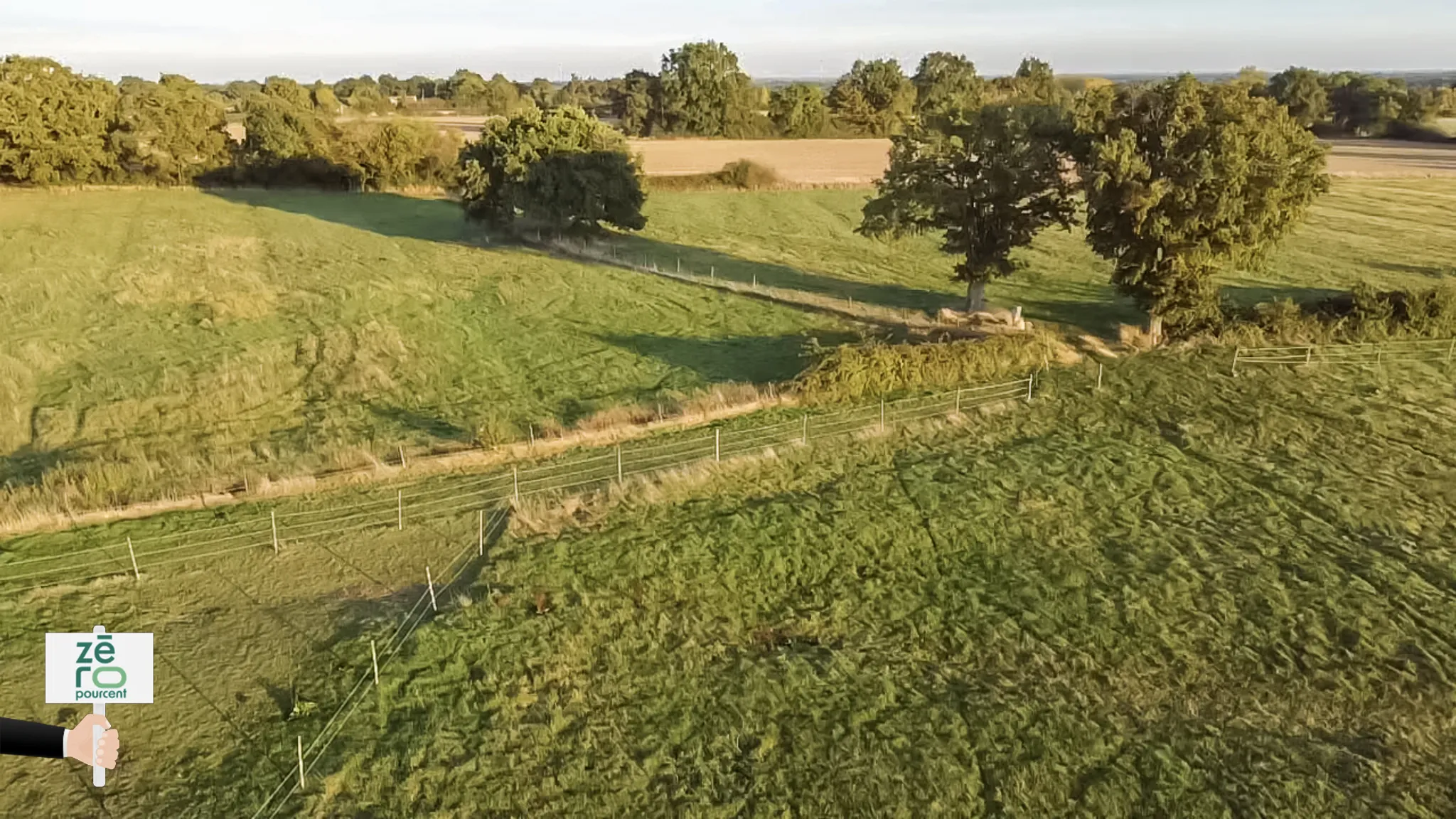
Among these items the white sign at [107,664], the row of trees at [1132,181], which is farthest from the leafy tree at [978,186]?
the white sign at [107,664]

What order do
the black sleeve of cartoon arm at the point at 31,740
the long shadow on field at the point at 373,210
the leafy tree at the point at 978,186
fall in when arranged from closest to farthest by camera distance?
the black sleeve of cartoon arm at the point at 31,740 → the leafy tree at the point at 978,186 → the long shadow on field at the point at 373,210

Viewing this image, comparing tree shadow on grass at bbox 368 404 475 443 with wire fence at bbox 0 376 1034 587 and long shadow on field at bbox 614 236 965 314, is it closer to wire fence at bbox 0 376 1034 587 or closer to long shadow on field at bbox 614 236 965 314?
wire fence at bbox 0 376 1034 587

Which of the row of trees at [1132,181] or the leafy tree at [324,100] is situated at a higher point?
the leafy tree at [324,100]

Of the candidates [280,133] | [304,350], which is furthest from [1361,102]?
[304,350]

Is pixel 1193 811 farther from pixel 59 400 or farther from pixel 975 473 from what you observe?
pixel 59 400

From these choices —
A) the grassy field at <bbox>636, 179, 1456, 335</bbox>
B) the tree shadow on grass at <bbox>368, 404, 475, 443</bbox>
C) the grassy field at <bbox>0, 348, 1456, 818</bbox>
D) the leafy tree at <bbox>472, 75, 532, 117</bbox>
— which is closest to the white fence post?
the grassy field at <bbox>0, 348, 1456, 818</bbox>

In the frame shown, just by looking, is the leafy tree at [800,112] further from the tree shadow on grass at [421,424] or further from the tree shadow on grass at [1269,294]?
the tree shadow on grass at [421,424]

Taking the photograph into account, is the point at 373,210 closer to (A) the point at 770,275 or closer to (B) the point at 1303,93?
(A) the point at 770,275
